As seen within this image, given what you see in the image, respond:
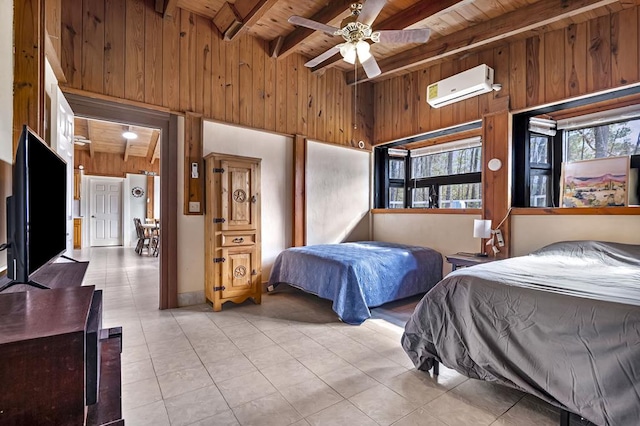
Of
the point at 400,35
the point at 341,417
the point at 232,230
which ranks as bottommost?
the point at 341,417

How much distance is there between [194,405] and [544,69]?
4357mm

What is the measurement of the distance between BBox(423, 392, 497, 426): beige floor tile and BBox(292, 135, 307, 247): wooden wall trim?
2.80m

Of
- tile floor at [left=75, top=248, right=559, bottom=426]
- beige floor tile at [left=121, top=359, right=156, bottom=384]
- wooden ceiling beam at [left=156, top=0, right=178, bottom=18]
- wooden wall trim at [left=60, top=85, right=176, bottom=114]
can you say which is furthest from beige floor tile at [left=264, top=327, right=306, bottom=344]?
wooden ceiling beam at [left=156, top=0, right=178, bottom=18]

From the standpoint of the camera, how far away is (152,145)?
304 inches

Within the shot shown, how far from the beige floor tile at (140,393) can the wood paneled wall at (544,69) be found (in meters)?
4.20

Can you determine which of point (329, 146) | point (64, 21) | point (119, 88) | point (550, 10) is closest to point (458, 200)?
point (329, 146)

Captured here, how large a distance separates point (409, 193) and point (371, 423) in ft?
13.3

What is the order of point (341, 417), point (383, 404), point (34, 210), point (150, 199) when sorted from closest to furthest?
1. point (34, 210)
2. point (341, 417)
3. point (383, 404)
4. point (150, 199)

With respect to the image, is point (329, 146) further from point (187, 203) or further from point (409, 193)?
point (187, 203)

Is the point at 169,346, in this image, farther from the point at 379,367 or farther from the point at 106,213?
the point at 106,213

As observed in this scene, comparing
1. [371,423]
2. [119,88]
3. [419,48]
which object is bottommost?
[371,423]

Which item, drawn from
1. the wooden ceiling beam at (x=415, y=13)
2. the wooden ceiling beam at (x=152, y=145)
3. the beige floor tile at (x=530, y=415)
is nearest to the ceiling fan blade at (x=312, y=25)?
the wooden ceiling beam at (x=415, y=13)

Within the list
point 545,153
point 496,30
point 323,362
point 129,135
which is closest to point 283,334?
point 323,362

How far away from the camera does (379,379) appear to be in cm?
197
